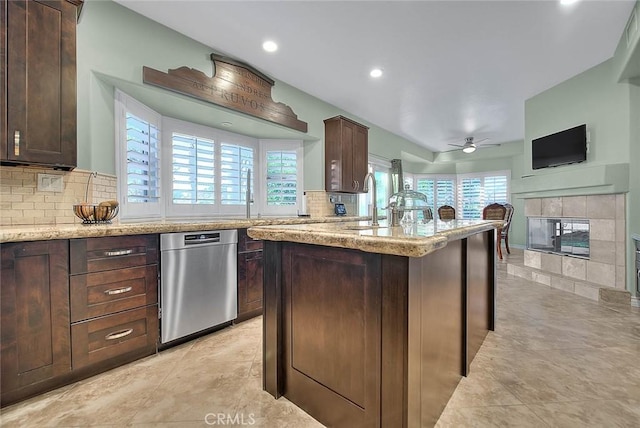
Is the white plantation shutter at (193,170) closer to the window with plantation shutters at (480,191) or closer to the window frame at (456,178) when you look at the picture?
the window frame at (456,178)

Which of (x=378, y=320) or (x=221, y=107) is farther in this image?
(x=221, y=107)

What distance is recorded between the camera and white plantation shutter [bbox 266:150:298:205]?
3.94m

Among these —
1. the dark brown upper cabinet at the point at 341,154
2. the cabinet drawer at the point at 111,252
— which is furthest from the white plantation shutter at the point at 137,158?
the dark brown upper cabinet at the point at 341,154

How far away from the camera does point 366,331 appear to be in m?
1.15

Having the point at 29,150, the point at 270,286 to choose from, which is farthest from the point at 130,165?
the point at 270,286

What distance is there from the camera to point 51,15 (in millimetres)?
1691

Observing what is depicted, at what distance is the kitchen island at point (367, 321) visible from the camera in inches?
40.6

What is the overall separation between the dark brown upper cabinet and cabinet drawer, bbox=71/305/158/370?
2814 mm

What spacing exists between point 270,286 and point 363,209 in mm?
4298

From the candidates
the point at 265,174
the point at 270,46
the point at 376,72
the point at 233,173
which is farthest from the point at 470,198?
the point at 270,46

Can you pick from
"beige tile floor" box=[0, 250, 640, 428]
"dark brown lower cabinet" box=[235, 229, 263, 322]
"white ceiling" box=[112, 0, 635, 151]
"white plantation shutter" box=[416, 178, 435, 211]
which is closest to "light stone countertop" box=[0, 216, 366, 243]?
"dark brown lower cabinet" box=[235, 229, 263, 322]

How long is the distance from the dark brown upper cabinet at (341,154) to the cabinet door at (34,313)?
3.11 meters

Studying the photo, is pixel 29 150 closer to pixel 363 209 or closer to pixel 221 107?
pixel 221 107

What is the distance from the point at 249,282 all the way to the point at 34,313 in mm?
1381
